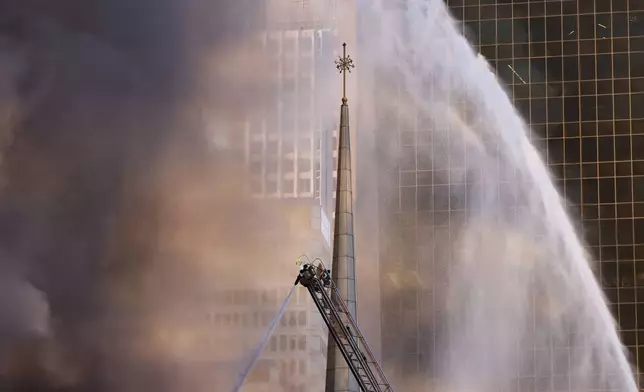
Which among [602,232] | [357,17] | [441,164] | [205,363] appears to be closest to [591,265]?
[602,232]

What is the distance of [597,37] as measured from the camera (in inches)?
2280

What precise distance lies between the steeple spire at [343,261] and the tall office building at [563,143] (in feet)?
59.6

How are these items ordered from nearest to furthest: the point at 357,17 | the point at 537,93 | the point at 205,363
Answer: the point at 205,363 → the point at 357,17 → the point at 537,93

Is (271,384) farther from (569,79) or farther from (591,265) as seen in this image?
(569,79)

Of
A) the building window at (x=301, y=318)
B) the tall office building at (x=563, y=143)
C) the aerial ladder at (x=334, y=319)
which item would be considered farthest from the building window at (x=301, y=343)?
the aerial ladder at (x=334, y=319)

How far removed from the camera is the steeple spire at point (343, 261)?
35625 mm

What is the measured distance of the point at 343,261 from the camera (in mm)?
36406

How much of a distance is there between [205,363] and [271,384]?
1039 cm

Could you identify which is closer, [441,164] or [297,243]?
[297,243]

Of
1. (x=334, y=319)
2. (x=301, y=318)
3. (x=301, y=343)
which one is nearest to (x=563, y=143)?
(x=301, y=318)

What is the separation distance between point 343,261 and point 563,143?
23.7 meters

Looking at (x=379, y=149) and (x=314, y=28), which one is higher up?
(x=314, y=28)

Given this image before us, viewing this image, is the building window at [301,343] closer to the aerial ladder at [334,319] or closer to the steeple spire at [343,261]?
the steeple spire at [343,261]

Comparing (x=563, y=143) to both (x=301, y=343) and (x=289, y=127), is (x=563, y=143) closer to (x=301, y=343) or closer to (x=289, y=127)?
(x=301, y=343)
